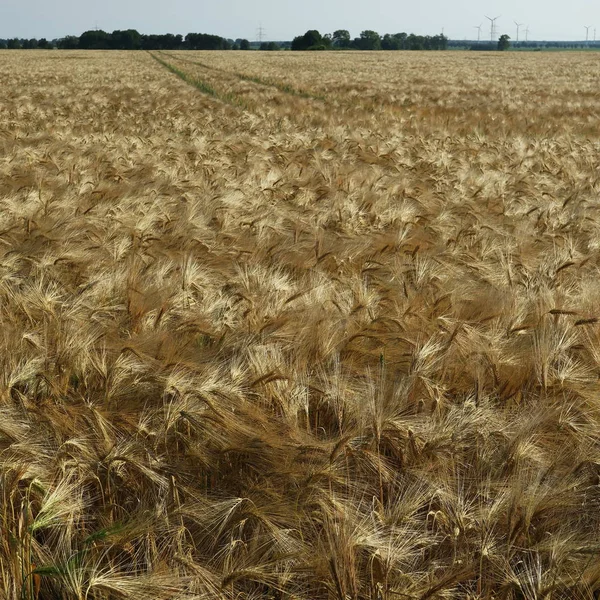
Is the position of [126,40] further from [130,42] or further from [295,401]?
[295,401]

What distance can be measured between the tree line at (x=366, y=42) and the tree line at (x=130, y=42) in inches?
626

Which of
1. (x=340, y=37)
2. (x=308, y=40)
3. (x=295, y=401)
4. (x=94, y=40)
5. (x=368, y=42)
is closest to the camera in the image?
(x=295, y=401)

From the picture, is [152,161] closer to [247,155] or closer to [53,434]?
[247,155]

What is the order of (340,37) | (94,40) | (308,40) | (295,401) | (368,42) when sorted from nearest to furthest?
(295,401), (308,40), (94,40), (368,42), (340,37)

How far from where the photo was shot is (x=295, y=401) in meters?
2.15

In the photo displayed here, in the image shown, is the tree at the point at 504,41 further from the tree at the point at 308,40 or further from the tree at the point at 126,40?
the tree at the point at 126,40

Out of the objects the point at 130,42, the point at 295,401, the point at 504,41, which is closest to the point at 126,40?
the point at 130,42

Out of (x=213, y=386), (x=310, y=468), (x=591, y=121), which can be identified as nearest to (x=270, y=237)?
(x=213, y=386)

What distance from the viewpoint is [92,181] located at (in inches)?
221

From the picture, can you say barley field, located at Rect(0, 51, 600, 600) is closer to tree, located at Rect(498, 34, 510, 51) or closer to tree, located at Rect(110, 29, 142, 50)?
tree, located at Rect(110, 29, 142, 50)

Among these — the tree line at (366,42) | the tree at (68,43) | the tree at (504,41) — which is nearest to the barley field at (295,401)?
the tree line at (366,42)

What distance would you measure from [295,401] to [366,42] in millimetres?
121257

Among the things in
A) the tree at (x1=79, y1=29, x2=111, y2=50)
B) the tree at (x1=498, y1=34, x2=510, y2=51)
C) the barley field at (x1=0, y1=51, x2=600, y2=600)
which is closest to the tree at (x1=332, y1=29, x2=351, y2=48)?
the tree at (x1=498, y1=34, x2=510, y2=51)

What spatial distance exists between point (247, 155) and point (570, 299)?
5.39 metres
